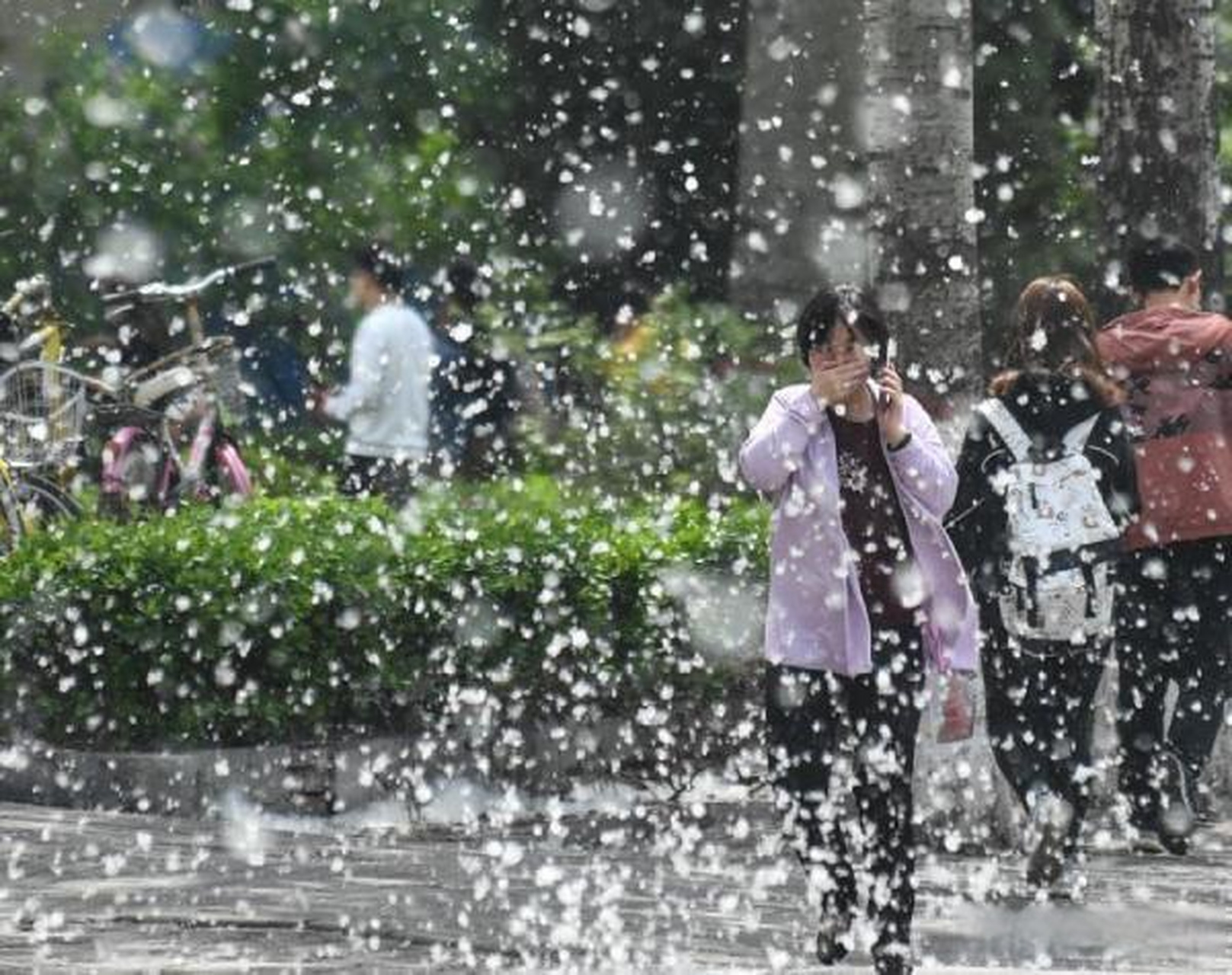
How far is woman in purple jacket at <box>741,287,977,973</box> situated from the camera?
805cm

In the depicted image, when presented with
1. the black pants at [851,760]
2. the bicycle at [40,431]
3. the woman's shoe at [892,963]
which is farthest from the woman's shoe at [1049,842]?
the bicycle at [40,431]

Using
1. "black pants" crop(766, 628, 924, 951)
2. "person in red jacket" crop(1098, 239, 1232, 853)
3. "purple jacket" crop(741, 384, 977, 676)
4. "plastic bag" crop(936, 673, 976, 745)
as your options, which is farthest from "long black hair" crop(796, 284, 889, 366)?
"person in red jacket" crop(1098, 239, 1232, 853)

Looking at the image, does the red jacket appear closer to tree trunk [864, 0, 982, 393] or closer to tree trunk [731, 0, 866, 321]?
tree trunk [864, 0, 982, 393]

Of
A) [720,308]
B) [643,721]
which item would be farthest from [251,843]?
[720,308]

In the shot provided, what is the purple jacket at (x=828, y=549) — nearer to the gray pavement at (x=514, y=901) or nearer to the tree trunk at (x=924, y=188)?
the gray pavement at (x=514, y=901)

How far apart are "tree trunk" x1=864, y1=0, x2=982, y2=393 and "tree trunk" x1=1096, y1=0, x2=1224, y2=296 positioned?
124 cm

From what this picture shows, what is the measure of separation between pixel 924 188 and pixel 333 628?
2.51 meters

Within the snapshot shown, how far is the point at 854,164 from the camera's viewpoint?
20.0 metres

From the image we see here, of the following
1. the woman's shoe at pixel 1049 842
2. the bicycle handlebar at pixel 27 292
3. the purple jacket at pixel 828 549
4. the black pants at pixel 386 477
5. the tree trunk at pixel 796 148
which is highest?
the tree trunk at pixel 796 148

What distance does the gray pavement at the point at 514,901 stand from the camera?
8078 millimetres

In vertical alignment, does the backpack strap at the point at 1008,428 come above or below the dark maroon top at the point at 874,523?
above

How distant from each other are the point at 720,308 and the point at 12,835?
6927mm

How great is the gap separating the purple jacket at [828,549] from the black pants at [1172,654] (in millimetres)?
2671

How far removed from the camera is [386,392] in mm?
14484
